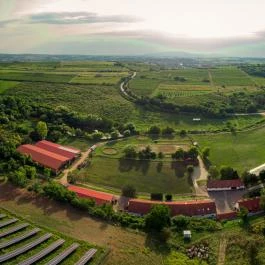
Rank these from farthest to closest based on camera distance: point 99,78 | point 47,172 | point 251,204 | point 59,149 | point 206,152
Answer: point 99,78 → point 59,149 → point 206,152 → point 47,172 → point 251,204

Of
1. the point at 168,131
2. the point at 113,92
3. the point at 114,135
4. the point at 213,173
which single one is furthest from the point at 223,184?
the point at 113,92

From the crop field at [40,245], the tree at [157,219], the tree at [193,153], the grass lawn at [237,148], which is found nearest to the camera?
the crop field at [40,245]

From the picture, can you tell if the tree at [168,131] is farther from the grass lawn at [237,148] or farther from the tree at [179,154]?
the tree at [179,154]

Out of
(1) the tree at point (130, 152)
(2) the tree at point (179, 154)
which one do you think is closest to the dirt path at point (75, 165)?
(1) the tree at point (130, 152)

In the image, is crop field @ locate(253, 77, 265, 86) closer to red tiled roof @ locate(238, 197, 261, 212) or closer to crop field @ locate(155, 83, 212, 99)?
crop field @ locate(155, 83, 212, 99)

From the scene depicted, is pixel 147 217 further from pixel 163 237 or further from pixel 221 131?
pixel 221 131

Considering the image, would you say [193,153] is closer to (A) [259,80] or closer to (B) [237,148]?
(B) [237,148]
